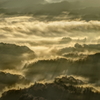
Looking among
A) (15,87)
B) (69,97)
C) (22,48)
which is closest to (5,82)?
(15,87)

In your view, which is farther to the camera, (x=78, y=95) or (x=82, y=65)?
(x=82, y=65)

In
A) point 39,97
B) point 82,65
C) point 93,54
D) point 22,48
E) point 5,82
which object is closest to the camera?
point 39,97

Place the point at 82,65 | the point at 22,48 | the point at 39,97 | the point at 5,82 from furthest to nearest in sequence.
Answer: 1. the point at 22,48
2. the point at 82,65
3. the point at 5,82
4. the point at 39,97

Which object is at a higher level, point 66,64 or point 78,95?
point 66,64

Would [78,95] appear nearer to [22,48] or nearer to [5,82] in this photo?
[5,82]

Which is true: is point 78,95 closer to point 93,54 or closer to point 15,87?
point 15,87

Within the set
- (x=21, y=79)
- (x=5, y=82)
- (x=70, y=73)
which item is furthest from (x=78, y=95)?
(x=5, y=82)
